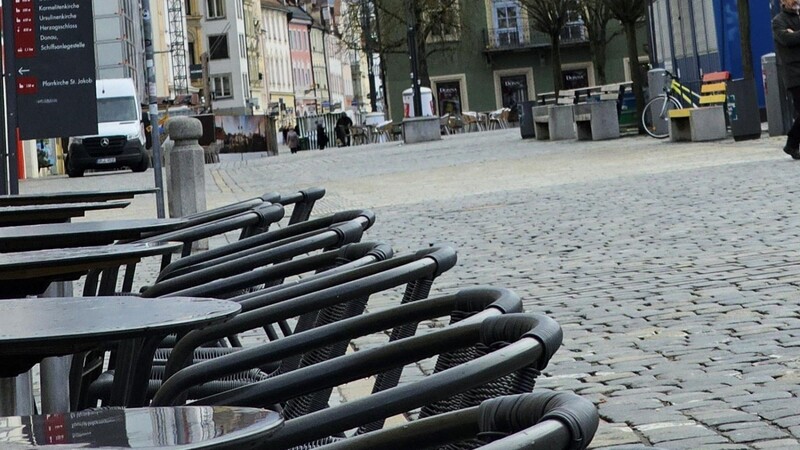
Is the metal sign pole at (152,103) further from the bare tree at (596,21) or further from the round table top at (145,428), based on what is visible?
the bare tree at (596,21)

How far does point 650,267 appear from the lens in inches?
382

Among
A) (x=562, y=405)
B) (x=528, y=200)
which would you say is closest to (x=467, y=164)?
(x=528, y=200)

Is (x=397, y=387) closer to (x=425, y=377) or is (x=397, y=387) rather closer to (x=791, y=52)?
(x=425, y=377)

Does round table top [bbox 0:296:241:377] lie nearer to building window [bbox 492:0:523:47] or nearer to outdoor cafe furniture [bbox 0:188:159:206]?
outdoor cafe furniture [bbox 0:188:159:206]

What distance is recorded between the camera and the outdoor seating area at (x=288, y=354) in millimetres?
2078

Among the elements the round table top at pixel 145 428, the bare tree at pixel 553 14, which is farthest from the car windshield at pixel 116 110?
the round table top at pixel 145 428

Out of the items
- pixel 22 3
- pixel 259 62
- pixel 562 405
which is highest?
pixel 259 62

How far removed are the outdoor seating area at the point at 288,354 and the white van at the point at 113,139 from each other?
3837 cm

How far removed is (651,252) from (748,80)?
13841 millimetres

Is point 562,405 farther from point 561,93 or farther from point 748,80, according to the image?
point 561,93

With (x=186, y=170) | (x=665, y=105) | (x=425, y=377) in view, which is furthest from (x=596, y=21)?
(x=425, y=377)

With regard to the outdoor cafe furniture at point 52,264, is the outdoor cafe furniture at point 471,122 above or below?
above

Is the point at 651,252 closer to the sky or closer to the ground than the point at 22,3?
closer to the ground

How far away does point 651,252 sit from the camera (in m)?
10.6
